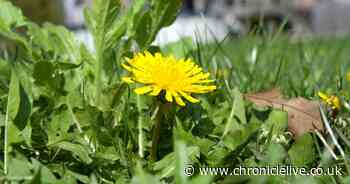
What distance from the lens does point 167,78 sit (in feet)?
3.34

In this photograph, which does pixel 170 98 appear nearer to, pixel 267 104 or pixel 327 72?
pixel 267 104

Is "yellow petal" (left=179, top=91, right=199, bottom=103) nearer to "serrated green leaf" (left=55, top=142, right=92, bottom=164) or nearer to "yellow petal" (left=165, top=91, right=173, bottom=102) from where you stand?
"yellow petal" (left=165, top=91, right=173, bottom=102)

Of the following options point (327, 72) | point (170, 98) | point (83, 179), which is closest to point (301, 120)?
point (170, 98)

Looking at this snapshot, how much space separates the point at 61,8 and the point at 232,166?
19.1 ft

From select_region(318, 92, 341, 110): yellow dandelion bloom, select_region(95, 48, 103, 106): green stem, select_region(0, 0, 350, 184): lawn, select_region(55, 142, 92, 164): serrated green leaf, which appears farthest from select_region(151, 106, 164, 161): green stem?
select_region(318, 92, 341, 110): yellow dandelion bloom

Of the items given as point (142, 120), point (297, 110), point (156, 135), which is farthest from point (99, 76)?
point (297, 110)

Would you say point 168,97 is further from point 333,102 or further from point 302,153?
point 333,102

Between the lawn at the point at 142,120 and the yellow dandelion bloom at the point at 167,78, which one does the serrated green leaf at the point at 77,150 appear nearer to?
the lawn at the point at 142,120

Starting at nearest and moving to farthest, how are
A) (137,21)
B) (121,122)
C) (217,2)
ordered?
(121,122)
(137,21)
(217,2)

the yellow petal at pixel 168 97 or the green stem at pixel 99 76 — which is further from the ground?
the green stem at pixel 99 76

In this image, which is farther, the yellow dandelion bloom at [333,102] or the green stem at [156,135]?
the yellow dandelion bloom at [333,102]

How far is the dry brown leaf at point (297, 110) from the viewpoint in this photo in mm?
1205

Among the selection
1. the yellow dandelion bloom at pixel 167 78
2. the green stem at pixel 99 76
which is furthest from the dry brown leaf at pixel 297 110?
the green stem at pixel 99 76

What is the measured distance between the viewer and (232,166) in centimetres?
105
